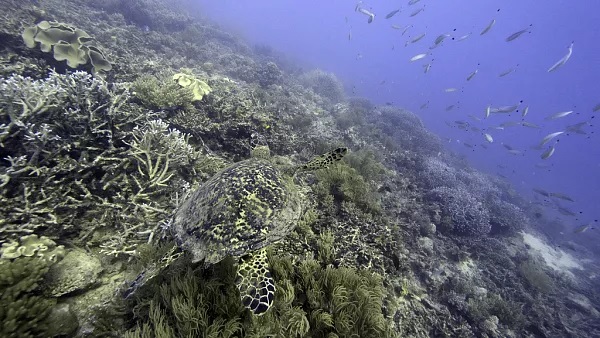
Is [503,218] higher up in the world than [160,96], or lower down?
lower down

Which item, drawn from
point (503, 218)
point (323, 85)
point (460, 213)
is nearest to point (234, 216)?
point (460, 213)

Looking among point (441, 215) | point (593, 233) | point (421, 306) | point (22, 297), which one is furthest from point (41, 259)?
point (593, 233)

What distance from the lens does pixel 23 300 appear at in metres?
2.45

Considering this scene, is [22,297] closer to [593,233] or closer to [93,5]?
[93,5]

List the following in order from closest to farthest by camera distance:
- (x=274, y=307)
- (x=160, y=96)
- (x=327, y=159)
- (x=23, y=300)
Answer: (x=23, y=300) → (x=274, y=307) → (x=327, y=159) → (x=160, y=96)

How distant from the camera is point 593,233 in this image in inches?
987

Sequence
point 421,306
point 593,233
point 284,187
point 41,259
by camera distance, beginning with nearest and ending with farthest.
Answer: point 41,259
point 284,187
point 421,306
point 593,233

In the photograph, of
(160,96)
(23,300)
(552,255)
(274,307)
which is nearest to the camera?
(23,300)

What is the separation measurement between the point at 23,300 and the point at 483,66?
622 feet

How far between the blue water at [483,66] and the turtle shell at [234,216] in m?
44.2

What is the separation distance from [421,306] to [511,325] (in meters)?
3.45

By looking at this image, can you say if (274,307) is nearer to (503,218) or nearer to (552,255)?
(503,218)

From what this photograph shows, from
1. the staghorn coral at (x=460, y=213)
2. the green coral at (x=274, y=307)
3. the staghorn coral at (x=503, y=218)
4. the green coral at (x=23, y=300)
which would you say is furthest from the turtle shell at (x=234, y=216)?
the staghorn coral at (x=503, y=218)

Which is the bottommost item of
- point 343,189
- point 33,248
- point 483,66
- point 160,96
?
point 33,248
